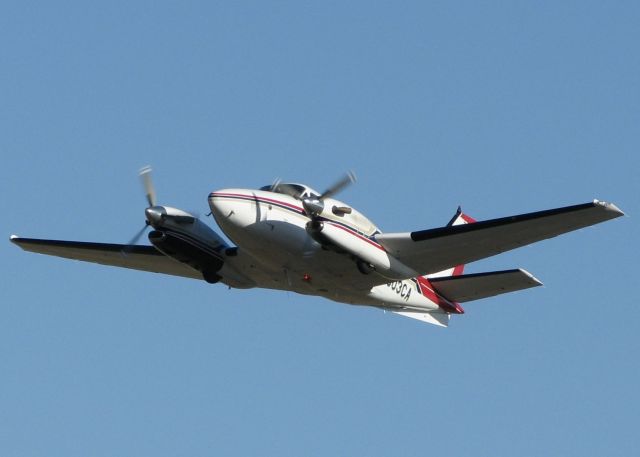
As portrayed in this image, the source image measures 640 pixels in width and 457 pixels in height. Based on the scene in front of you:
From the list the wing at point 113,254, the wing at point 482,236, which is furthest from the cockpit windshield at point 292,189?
the wing at point 113,254

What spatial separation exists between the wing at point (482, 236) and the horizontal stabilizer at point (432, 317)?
Answer: 10.4 ft

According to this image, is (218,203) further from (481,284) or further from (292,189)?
(481,284)

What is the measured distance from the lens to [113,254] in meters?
32.9

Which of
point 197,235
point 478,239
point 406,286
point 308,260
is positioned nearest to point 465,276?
point 406,286

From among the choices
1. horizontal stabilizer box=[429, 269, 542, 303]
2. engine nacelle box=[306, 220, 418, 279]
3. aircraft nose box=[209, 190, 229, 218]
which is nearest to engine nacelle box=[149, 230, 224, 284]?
aircraft nose box=[209, 190, 229, 218]

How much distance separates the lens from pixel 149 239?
1160 inches

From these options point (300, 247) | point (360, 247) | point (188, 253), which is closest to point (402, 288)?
point (360, 247)

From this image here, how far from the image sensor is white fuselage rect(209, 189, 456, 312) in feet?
88.1

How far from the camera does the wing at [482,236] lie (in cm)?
2597

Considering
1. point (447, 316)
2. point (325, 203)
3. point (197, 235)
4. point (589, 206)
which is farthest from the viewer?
point (447, 316)

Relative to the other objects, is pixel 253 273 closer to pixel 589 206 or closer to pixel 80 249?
pixel 80 249

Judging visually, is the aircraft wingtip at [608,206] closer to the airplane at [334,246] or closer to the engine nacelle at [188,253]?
the airplane at [334,246]

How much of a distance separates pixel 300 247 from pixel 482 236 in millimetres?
4530

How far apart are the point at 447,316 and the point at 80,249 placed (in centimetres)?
1108
